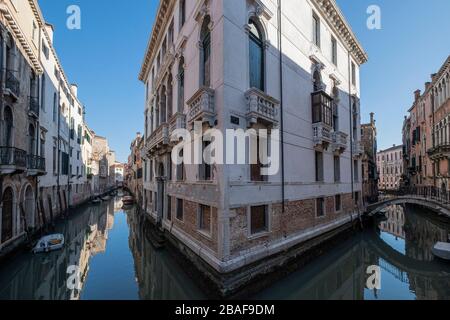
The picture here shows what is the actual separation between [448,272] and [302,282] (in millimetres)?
6242

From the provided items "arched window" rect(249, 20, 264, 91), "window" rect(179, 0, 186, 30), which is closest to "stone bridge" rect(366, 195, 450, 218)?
"arched window" rect(249, 20, 264, 91)

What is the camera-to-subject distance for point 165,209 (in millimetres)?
11477

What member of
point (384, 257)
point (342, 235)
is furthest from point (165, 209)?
point (384, 257)

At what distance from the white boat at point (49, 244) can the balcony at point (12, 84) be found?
628 centimetres

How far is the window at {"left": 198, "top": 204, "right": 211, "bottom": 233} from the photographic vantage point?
23.2 feet

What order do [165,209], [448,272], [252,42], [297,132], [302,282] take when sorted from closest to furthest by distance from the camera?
[302,282] → [252,42] → [448,272] → [297,132] → [165,209]

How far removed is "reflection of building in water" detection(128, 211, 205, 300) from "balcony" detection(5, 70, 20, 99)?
8.47 metres

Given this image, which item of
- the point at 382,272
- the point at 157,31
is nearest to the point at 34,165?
the point at 157,31

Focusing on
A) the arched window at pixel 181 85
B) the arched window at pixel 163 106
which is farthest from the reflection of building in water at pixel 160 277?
the arched window at pixel 163 106

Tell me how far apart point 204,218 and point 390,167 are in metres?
54.3

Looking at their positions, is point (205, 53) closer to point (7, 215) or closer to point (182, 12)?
point (182, 12)

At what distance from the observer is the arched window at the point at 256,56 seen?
744cm

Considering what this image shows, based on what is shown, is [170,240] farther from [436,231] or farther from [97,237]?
[436,231]

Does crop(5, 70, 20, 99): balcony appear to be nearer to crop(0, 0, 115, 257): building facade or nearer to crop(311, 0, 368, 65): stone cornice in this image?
crop(0, 0, 115, 257): building facade
